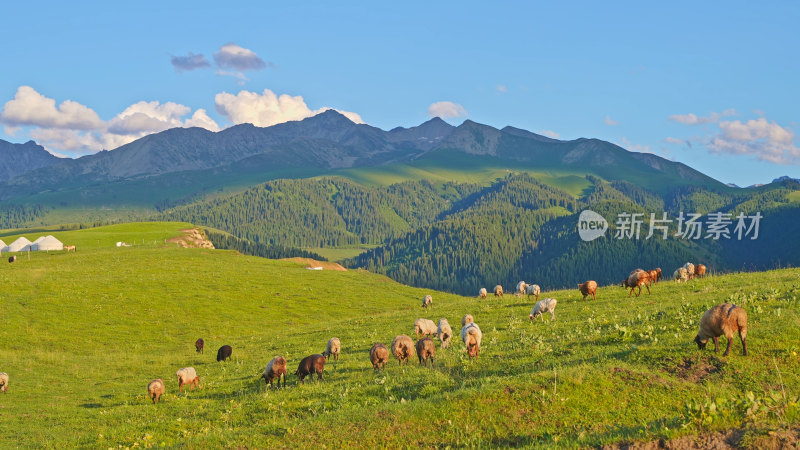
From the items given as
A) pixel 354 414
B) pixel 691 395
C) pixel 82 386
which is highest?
pixel 691 395

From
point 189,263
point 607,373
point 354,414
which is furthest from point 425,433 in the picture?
point 189,263

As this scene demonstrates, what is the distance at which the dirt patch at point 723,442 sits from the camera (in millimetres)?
9914

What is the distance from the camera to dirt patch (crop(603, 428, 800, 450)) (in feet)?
32.5

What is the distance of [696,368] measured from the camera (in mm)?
16078

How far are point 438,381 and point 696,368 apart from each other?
325 inches

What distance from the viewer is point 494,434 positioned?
43.3 ft

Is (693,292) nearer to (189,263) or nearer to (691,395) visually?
(691,395)

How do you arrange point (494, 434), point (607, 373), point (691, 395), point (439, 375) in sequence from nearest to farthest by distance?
point (494, 434) < point (691, 395) < point (607, 373) < point (439, 375)

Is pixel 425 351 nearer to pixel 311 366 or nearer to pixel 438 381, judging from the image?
pixel 438 381

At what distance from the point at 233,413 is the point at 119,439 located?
4315 millimetres

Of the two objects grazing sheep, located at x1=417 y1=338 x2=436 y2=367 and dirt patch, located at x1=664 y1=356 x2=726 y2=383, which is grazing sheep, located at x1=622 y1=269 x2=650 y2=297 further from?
dirt patch, located at x1=664 y1=356 x2=726 y2=383

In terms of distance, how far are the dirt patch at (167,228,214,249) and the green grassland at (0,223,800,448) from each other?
336 feet

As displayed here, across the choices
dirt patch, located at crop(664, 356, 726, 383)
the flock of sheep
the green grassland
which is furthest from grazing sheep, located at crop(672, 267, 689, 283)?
dirt patch, located at crop(664, 356, 726, 383)

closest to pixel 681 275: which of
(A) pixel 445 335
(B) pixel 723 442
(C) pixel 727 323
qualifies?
(A) pixel 445 335
